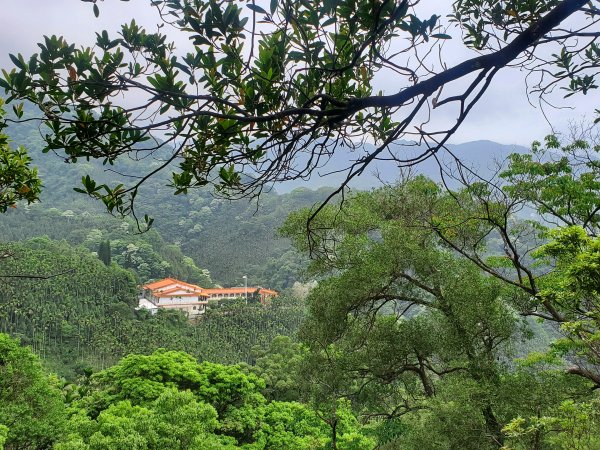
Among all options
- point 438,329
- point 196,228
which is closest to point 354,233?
point 438,329

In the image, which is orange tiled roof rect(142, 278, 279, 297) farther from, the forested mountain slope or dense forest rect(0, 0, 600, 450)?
dense forest rect(0, 0, 600, 450)

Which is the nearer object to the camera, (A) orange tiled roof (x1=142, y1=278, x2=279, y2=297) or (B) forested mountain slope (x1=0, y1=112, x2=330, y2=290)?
(A) orange tiled roof (x1=142, y1=278, x2=279, y2=297)

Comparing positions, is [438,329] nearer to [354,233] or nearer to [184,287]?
[354,233]

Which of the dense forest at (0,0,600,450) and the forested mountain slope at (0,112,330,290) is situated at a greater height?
the forested mountain slope at (0,112,330,290)

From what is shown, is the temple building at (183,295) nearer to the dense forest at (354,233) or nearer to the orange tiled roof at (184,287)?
the orange tiled roof at (184,287)

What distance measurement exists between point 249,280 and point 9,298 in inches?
1084

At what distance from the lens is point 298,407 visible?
13555 millimetres

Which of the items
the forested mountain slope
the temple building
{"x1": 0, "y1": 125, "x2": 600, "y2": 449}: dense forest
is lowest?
{"x1": 0, "y1": 125, "x2": 600, "y2": 449}: dense forest

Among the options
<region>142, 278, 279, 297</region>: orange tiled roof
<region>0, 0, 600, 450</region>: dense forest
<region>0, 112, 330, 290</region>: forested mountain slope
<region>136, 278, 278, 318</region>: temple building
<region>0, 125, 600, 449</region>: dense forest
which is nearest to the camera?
<region>0, 0, 600, 450</region>: dense forest

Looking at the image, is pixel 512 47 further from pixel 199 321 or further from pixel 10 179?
pixel 199 321

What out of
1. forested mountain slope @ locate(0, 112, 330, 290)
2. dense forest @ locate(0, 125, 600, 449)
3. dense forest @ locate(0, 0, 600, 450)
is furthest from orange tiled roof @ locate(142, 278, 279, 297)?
dense forest @ locate(0, 125, 600, 449)

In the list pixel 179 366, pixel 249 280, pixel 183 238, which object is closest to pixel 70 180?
pixel 183 238

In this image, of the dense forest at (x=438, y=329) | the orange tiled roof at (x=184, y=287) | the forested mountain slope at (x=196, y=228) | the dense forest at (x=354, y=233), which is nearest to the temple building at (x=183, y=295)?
the orange tiled roof at (x=184, y=287)

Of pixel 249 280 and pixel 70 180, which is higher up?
pixel 70 180
